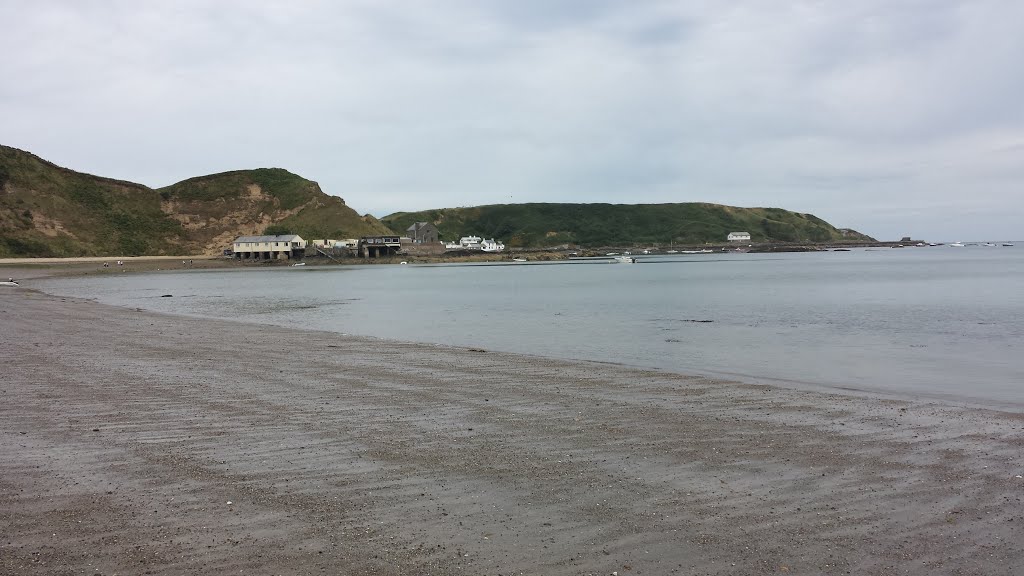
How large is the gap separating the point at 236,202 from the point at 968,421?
519 feet

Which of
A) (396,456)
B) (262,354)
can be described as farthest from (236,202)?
(396,456)

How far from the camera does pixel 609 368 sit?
17266mm

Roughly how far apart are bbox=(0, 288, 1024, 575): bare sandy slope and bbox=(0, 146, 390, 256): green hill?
114 meters

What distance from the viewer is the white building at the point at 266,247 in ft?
424

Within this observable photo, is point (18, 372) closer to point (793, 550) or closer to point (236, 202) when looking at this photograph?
point (793, 550)

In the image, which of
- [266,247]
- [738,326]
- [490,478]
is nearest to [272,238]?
[266,247]

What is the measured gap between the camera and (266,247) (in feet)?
429

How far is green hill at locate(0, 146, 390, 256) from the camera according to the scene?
362ft

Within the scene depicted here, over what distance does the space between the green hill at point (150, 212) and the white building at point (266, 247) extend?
10.9 metres

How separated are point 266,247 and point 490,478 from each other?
132288 mm

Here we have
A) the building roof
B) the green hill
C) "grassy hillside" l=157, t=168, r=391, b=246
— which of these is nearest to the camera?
the green hill

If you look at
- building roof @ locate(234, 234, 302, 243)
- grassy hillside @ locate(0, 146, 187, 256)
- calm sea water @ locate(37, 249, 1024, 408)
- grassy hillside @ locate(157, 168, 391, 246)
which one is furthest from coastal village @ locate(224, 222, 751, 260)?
calm sea water @ locate(37, 249, 1024, 408)

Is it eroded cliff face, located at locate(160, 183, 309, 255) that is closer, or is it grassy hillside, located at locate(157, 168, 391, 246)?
eroded cliff face, located at locate(160, 183, 309, 255)

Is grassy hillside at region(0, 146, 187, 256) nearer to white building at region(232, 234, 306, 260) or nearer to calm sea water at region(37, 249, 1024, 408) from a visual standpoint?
white building at region(232, 234, 306, 260)
